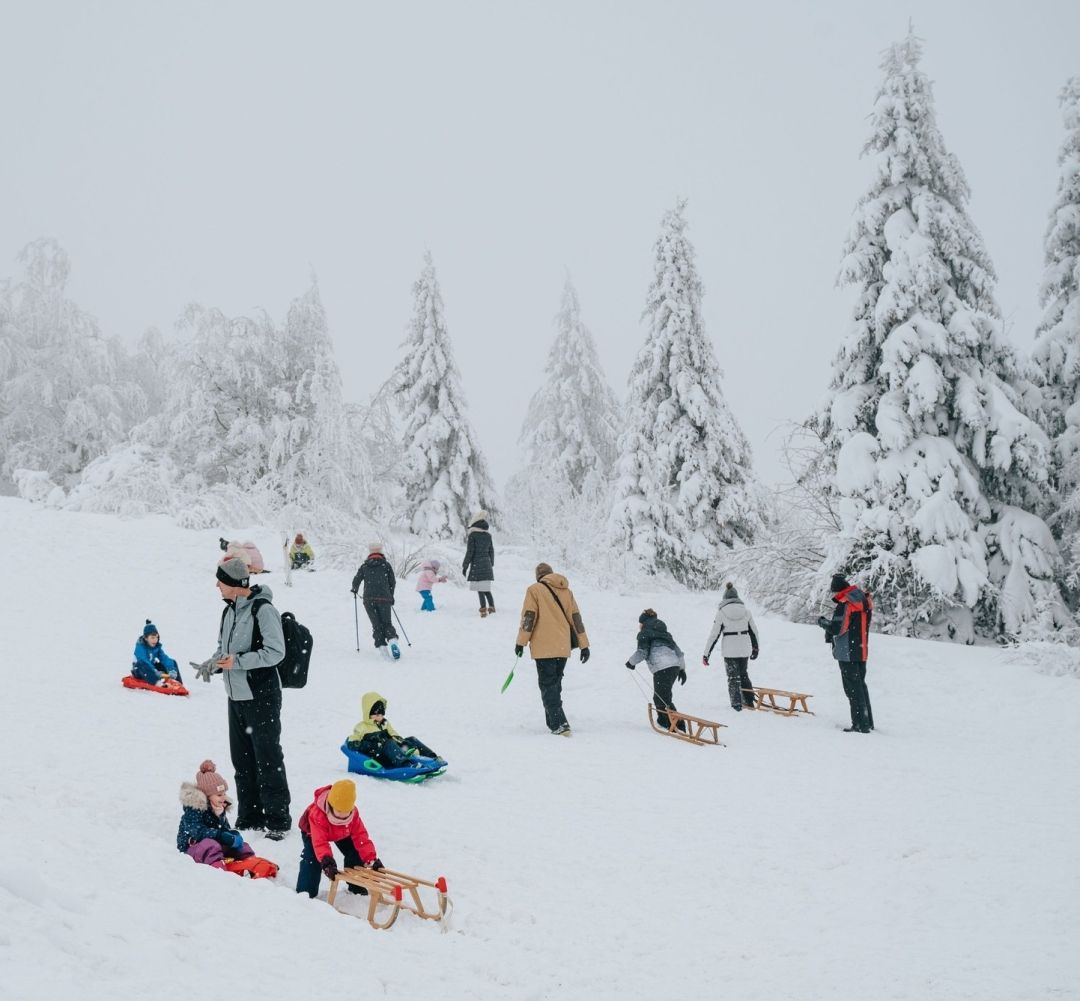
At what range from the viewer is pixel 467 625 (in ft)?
53.3

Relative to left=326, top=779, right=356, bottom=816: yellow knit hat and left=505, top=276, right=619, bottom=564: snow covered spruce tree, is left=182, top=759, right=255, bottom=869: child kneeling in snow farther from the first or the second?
left=505, top=276, right=619, bottom=564: snow covered spruce tree

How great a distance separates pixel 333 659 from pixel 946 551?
10.7 metres

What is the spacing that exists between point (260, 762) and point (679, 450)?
1982cm

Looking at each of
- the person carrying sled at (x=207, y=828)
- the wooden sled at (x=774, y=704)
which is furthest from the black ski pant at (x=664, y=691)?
the person carrying sled at (x=207, y=828)

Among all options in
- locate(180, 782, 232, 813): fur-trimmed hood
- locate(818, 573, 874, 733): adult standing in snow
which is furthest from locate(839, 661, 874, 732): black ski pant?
locate(180, 782, 232, 813): fur-trimmed hood

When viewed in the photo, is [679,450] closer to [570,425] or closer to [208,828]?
[570,425]

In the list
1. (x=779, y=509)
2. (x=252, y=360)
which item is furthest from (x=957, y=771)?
(x=252, y=360)

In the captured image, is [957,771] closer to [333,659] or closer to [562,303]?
[333,659]

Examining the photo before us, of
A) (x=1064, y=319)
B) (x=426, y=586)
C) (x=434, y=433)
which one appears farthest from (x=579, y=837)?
(x=434, y=433)

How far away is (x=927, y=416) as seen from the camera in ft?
51.2

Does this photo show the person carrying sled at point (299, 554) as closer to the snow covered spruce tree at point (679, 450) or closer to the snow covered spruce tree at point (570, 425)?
the snow covered spruce tree at point (679, 450)

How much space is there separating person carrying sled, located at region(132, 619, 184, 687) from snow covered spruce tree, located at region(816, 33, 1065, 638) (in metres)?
11.7

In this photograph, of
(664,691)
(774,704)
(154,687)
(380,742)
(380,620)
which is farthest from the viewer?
(380,620)

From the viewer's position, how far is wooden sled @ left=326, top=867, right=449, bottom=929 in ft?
16.1
